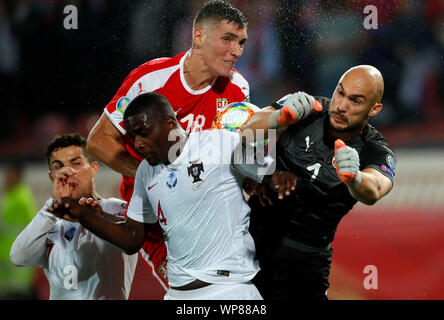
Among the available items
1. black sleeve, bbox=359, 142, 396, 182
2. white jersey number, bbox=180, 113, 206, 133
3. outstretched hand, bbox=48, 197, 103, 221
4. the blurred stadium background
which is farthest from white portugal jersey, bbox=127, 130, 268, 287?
the blurred stadium background

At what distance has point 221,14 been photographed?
354 cm

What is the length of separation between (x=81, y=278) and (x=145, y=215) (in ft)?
1.98

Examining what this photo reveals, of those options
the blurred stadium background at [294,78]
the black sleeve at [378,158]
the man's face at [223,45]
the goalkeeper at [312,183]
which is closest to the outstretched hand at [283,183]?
the goalkeeper at [312,183]

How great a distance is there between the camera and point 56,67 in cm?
565

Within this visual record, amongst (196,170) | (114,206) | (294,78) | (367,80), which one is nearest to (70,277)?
(114,206)

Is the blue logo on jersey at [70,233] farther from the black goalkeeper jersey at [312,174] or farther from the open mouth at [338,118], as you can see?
the open mouth at [338,118]

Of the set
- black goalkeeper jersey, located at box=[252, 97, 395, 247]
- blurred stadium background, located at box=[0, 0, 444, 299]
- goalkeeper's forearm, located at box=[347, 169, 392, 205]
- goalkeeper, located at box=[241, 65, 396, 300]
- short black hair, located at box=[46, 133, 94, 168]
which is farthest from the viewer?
blurred stadium background, located at box=[0, 0, 444, 299]

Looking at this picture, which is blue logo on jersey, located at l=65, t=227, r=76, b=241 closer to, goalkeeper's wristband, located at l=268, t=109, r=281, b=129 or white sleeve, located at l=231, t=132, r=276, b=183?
white sleeve, located at l=231, t=132, r=276, b=183

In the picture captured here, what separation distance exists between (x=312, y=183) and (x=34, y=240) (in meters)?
1.47

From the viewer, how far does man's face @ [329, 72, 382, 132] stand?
9.61ft

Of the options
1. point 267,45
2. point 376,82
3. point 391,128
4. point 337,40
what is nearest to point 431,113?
point 391,128

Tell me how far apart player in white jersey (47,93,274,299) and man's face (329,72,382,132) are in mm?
530

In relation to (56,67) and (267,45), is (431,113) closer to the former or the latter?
(267,45)

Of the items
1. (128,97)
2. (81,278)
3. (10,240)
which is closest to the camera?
(81,278)
